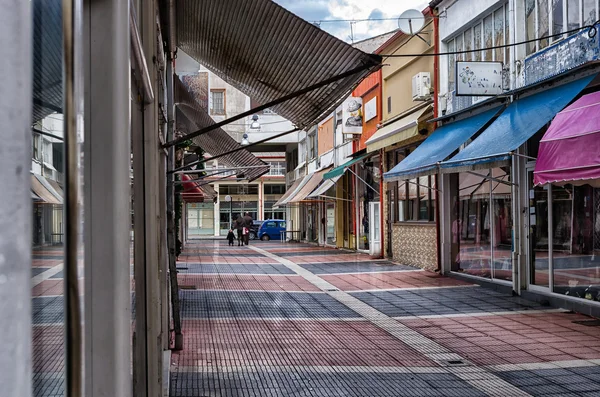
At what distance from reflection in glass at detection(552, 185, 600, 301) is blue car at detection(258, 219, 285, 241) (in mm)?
31828

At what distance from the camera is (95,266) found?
4.73 feet

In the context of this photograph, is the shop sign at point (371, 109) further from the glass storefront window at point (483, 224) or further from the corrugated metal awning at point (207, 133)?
the corrugated metal awning at point (207, 133)

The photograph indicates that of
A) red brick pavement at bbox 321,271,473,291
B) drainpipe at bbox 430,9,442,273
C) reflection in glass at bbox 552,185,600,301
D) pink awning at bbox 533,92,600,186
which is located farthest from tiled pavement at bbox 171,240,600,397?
drainpipe at bbox 430,9,442,273

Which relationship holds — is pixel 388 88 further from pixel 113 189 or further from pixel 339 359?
pixel 113 189

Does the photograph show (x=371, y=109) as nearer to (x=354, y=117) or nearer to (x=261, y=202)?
(x=354, y=117)

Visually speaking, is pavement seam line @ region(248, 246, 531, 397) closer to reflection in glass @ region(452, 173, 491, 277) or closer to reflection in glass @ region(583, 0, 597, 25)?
reflection in glass @ region(452, 173, 491, 277)

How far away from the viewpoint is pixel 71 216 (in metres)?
0.93

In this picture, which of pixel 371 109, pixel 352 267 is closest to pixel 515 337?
pixel 352 267

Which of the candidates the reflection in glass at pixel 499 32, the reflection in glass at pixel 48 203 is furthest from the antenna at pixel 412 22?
the reflection in glass at pixel 48 203

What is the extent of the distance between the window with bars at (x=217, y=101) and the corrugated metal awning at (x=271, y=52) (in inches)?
1549

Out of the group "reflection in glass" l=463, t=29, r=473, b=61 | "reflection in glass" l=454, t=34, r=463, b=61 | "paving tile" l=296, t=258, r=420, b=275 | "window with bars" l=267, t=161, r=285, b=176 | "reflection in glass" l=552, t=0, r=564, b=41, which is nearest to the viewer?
"reflection in glass" l=552, t=0, r=564, b=41

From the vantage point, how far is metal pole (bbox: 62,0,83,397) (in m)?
0.88

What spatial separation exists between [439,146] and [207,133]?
5.92m

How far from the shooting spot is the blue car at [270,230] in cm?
4244
